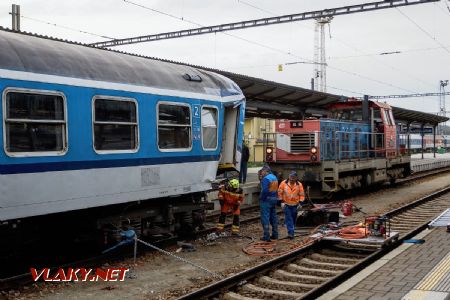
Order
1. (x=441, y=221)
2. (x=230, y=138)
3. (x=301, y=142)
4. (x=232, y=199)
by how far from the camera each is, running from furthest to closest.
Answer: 1. (x=301, y=142)
2. (x=441, y=221)
3. (x=230, y=138)
4. (x=232, y=199)

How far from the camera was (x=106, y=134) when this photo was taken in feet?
28.5

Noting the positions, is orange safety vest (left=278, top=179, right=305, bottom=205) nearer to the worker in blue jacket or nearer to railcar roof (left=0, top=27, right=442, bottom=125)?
the worker in blue jacket

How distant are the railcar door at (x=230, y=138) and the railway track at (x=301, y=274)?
9.56ft

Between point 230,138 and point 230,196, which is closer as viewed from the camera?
point 230,196

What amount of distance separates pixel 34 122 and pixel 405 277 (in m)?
5.67

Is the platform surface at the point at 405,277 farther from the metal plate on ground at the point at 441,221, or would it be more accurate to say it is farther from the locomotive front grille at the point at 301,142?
the locomotive front grille at the point at 301,142

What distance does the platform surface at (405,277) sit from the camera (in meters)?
6.72

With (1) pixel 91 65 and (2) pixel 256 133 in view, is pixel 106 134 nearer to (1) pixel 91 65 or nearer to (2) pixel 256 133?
(1) pixel 91 65

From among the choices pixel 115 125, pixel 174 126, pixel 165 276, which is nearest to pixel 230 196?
pixel 174 126

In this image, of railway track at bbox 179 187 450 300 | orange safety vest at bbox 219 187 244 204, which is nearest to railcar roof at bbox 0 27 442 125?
orange safety vest at bbox 219 187 244 204

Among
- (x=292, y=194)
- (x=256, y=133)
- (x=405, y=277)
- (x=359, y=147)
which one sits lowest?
(x=405, y=277)

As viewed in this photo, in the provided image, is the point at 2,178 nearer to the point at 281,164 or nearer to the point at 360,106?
the point at 281,164

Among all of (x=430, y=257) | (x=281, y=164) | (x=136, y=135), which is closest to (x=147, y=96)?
(x=136, y=135)

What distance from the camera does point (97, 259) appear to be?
912 centimetres
